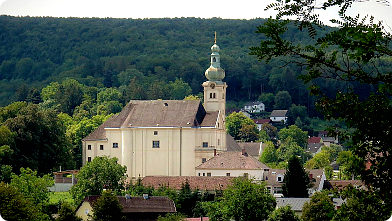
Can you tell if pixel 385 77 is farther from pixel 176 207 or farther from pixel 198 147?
pixel 198 147

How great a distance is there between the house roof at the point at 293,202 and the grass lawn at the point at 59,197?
52.3ft

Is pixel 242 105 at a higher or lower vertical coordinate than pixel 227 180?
higher

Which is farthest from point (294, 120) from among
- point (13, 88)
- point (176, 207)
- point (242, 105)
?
point (176, 207)

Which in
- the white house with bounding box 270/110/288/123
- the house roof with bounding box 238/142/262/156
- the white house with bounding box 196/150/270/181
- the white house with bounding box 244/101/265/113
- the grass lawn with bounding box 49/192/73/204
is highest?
the white house with bounding box 244/101/265/113

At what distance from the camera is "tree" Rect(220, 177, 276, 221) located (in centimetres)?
6258

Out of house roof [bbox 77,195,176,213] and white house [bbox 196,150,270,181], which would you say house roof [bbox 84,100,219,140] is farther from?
house roof [bbox 77,195,176,213]

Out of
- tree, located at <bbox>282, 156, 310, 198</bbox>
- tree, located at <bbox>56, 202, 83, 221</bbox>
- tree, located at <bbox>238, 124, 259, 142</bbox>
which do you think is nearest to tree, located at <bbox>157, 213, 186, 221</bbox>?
tree, located at <bbox>56, 202, 83, 221</bbox>

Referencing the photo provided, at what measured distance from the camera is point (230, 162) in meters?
81.9

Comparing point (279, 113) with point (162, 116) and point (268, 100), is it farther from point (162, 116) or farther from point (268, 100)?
point (162, 116)

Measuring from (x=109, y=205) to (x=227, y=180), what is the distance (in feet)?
51.4

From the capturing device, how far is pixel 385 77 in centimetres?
1630

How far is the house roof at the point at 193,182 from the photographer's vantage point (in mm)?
74750

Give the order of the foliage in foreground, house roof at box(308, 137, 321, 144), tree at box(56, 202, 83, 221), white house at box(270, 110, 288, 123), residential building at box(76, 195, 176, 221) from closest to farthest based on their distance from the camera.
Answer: tree at box(56, 202, 83, 221) < the foliage in foreground < residential building at box(76, 195, 176, 221) < house roof at box(308, 137, 321, 144) < white house at box(270, 110, 288, 123)

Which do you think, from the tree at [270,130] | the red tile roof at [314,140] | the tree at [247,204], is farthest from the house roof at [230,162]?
the tree at [270,130]
